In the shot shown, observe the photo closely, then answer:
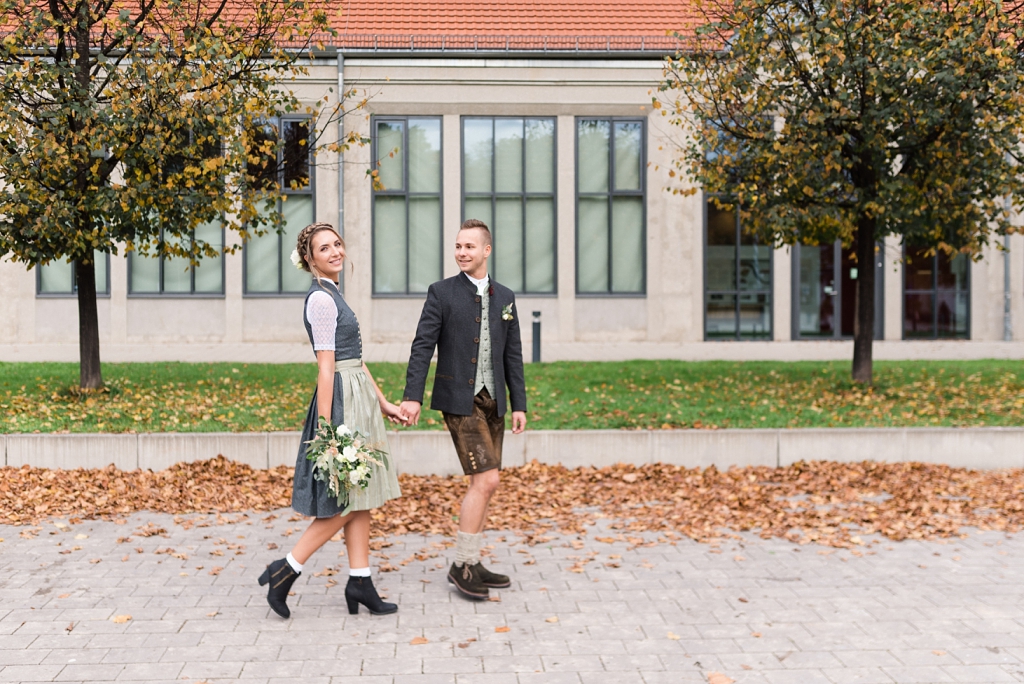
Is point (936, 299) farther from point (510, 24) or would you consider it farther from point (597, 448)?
point (597, 448)

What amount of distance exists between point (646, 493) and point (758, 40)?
5.86 metres

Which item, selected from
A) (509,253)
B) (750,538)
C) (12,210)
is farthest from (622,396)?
(509,253)

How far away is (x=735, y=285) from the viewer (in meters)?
24.4

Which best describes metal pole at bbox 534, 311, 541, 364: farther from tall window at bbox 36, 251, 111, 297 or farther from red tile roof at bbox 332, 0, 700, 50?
tall window at bbox 36, 251, 111, 297

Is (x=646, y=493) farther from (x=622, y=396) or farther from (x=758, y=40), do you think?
(x=758, y=40)

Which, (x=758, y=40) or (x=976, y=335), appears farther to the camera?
(x=976, y=335)

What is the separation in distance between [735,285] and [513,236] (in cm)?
528

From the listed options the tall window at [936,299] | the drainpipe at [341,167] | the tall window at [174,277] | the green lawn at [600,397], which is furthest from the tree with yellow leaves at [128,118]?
the tall window at [936,299]

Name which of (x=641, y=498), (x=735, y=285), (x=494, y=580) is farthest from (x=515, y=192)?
(x=494, y=580)

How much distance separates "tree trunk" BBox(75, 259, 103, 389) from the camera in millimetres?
12227

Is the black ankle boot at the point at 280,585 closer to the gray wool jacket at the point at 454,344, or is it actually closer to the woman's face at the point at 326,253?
the gray wool jacket at the point at 454,344

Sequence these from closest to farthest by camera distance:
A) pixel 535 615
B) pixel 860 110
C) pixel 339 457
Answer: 1. pixel 339 457
2. pixel 535 615
3. pixel 860 110

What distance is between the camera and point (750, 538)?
277 inches

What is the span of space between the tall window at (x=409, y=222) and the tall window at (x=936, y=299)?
36.6ft
